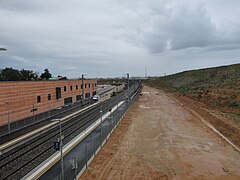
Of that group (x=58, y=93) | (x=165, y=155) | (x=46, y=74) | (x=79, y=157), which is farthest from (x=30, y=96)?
(x=46, y=74)

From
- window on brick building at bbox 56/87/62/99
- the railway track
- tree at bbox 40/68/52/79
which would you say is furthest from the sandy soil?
tree at bbox 40/68/52/79

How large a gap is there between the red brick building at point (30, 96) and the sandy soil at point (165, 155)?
15.1 m

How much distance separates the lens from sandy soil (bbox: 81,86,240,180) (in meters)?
18.1

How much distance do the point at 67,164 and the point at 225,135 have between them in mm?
20663

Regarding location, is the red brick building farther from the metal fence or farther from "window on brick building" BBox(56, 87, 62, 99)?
the metal fence

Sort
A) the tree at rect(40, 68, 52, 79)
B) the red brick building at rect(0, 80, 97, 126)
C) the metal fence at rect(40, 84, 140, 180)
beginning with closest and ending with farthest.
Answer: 1. the metal fence at rect(40, 84, 140, 180)
2. the red brick building at rect(0, 80, 97, 126)
3. the tree at rect(40, 68, 52, 79)

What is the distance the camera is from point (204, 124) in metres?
37.2

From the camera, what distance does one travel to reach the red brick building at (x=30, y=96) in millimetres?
33000

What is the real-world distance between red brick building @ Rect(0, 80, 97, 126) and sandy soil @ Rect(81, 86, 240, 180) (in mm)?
15106

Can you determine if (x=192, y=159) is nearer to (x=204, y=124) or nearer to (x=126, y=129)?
(x=126, y=129)

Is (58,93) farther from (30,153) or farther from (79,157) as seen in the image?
(79,157)

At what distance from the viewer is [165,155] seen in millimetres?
22531

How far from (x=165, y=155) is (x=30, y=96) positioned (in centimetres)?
2610

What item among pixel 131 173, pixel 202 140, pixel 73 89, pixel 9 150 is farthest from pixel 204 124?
pixel 73 89
